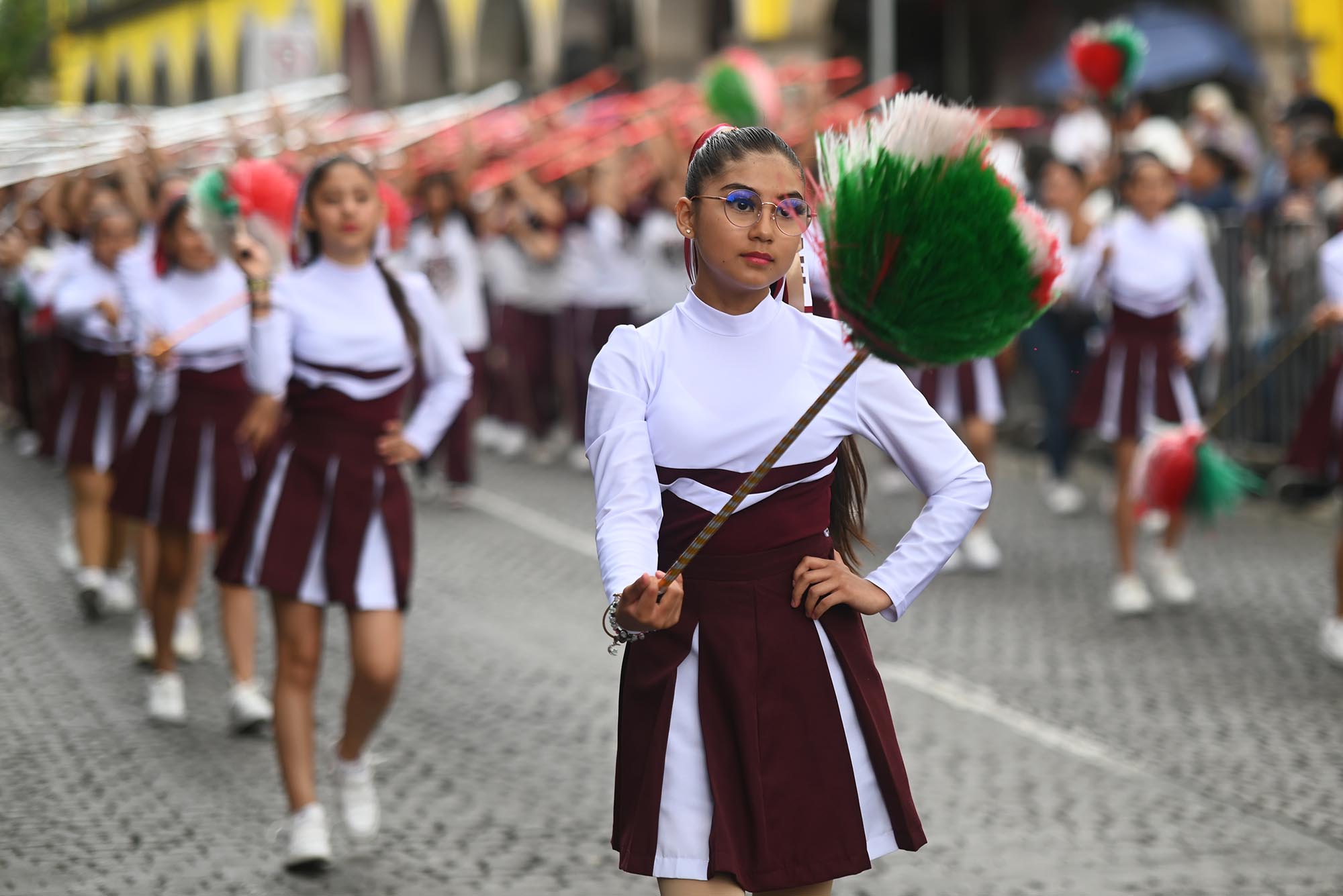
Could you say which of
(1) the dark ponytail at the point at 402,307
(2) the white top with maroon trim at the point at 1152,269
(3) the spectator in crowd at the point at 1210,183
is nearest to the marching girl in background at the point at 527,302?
(3) the spectator in crowd at the point at 1210,183

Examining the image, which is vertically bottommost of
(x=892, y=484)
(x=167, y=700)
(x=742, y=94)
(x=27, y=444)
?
(x=27, y=444)

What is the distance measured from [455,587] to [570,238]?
17.7 ft

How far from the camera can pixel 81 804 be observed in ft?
18.8

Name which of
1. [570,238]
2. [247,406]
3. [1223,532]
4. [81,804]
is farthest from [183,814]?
[570,238]

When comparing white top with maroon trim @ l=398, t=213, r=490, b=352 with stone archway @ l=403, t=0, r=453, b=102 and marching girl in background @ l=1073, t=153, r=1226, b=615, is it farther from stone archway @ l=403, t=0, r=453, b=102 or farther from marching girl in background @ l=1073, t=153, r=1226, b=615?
stone archway @ l=403, t=0, r=453, b=102

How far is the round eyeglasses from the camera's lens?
323 cm

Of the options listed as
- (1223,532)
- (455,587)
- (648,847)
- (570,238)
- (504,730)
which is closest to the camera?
(648,847)

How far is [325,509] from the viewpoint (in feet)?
17.2

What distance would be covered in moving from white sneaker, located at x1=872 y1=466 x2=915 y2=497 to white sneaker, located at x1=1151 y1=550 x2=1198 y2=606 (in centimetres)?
328

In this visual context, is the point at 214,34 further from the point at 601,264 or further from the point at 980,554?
the point at 980,554

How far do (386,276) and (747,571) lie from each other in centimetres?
246

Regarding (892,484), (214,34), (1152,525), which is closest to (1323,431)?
(1152,525)

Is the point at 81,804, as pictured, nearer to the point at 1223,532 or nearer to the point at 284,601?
the point at 284,601

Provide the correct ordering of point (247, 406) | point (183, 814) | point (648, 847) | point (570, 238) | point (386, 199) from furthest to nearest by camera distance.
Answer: point (570, 238)
point (247, 406)
point (386, 199)
point (183, 814)
point (648, 847)
